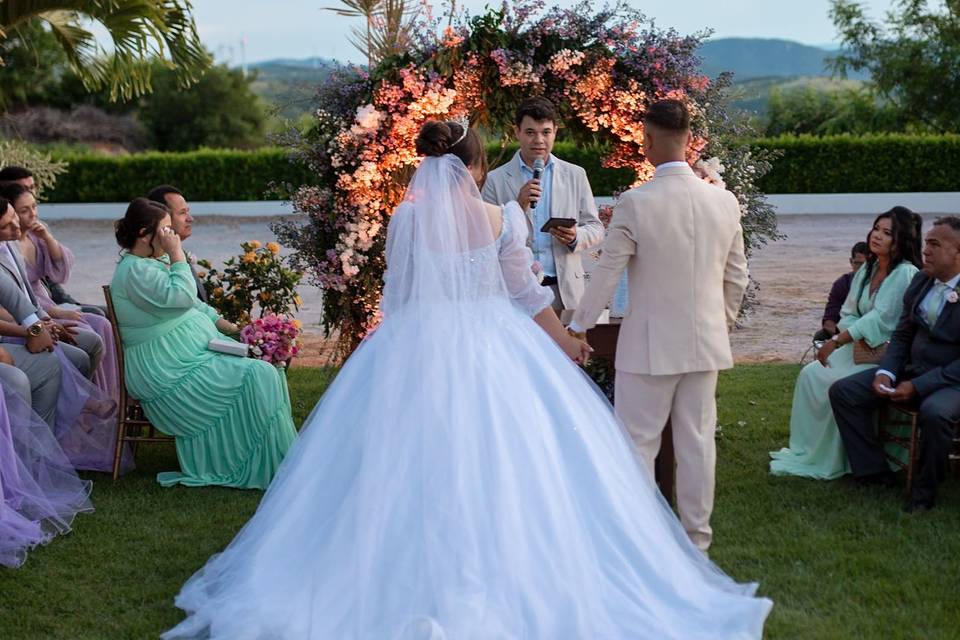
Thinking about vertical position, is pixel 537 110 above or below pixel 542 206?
above

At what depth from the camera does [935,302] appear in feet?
19.7

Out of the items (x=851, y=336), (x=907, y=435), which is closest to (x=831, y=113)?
(x=851, y=336)

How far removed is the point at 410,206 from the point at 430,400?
2.70 feet

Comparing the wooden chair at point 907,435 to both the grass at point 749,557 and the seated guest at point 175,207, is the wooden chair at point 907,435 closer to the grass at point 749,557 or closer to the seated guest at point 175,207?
the grass at point 749,557

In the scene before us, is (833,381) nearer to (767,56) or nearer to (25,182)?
(25,182)

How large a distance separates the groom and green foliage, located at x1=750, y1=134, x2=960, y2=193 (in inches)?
853

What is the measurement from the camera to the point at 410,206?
4.49 metres

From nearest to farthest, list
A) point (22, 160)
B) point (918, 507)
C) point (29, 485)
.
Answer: point (29, 485)
point (918, 507)
point (22, 160)

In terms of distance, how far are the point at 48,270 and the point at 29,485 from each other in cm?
240

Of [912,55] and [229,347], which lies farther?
[912,55]

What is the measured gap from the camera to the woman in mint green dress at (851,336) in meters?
6.48

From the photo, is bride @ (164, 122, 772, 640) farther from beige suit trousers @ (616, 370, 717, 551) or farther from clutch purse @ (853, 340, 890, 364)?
clutch purse @ (853, 340, 890, 364)

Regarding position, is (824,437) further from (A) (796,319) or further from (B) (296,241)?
(A) (796,319)

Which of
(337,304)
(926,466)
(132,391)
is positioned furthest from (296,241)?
(926,466)
